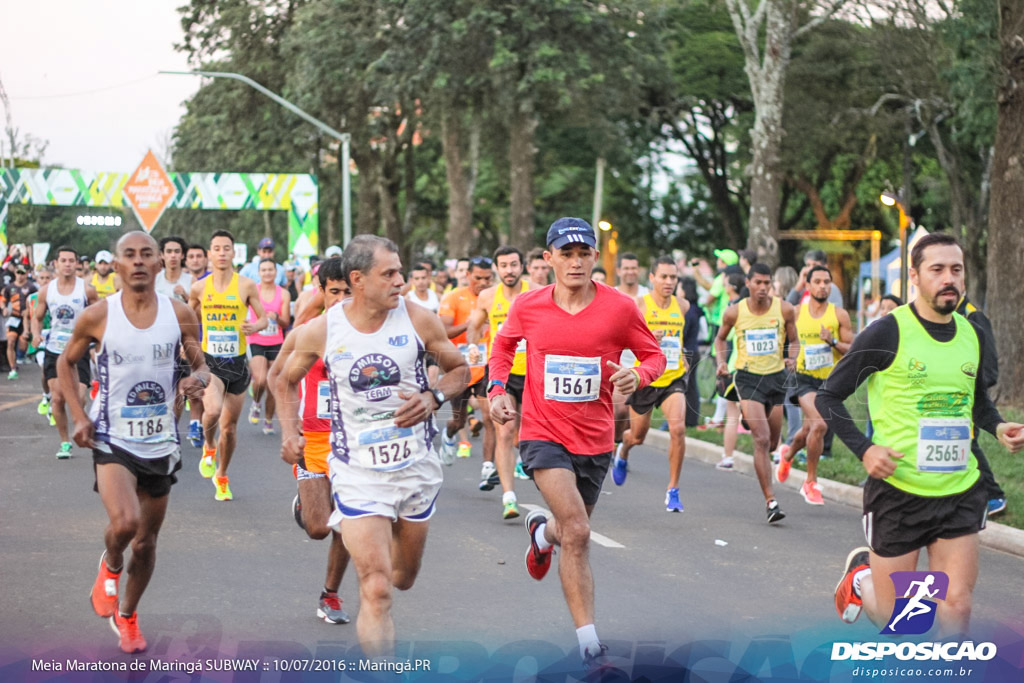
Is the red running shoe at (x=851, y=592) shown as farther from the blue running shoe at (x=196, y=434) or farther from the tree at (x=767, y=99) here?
the tree at (x=767, y=99)

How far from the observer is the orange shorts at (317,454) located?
6.55m

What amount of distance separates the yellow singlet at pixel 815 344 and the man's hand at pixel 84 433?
257 inches

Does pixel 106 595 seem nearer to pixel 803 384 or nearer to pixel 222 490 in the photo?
pixel 222 490

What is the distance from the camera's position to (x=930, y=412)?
17.0 ft

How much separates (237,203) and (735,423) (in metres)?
20.9

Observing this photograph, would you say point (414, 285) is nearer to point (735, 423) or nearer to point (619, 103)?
point (735, 423)

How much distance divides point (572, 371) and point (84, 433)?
2.19m

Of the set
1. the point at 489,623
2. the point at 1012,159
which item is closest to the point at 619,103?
the point at 1012,159

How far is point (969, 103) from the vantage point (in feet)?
80.3

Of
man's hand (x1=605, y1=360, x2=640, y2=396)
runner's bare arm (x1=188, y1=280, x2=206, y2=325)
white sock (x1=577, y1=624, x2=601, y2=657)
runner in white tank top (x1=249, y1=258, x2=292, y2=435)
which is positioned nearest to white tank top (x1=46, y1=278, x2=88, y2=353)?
runner's bare arm (x1=188, y1=280, x2=206, y2=325)

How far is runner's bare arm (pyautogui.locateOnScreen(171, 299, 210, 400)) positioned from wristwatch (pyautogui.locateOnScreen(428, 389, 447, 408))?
1.26m

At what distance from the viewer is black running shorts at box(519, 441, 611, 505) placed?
19.5 feet

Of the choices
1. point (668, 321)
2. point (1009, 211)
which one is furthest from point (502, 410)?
point (1009, 211)

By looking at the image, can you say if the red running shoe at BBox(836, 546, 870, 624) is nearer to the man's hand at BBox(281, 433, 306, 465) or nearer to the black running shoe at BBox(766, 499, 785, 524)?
the man's hand at BBox(281, 433, 306, 465)
